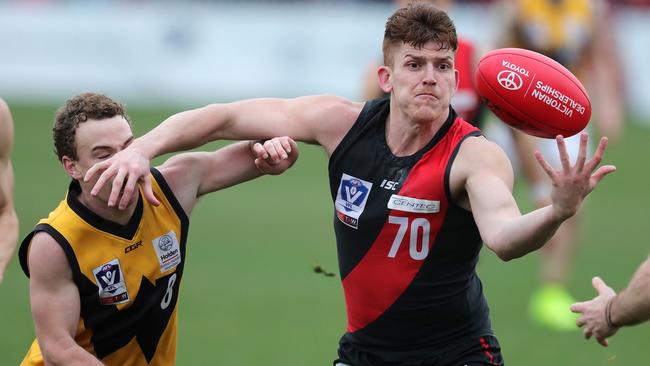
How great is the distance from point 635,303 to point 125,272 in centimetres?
234

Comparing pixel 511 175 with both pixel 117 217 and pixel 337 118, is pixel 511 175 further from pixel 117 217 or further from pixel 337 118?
pixel 117 217

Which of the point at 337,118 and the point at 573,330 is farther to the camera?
the point at 573,330

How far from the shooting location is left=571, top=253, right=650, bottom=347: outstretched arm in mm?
4746

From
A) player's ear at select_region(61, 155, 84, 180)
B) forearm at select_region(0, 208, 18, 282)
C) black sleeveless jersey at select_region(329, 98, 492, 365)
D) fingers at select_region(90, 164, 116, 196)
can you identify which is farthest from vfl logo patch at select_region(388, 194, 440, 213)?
forearm at select_region(0, 208, 18, 282)

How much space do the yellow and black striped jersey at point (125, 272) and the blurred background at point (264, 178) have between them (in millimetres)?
2971

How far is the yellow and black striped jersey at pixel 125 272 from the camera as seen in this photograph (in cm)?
509

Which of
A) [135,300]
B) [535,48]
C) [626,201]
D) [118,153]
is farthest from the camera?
[626,201]

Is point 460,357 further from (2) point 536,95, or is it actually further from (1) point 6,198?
(1) point 6,198

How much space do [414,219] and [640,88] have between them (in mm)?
18737

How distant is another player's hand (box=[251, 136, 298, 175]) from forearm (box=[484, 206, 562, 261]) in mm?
1095

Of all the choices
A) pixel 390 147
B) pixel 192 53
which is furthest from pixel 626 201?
pixel 390 147

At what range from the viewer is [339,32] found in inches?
884

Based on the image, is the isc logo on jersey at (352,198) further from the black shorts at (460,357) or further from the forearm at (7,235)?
the forearm at (7,235)

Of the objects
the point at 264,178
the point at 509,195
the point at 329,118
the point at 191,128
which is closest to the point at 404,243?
the point at 509,195
